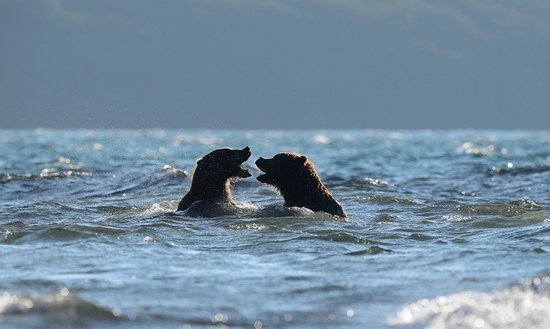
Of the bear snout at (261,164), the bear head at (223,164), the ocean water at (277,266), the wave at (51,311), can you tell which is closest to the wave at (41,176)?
the ocean water at (277,266)

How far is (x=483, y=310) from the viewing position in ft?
23.9

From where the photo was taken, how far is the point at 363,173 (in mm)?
27391

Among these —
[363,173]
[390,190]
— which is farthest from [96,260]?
[363,173]

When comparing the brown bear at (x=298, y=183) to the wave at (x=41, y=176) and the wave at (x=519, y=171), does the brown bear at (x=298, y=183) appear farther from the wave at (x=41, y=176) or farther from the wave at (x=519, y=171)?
the wave at (x=519, y=171)

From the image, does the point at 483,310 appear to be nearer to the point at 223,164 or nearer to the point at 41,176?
the point at 223,164

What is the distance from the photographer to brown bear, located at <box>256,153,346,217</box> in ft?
45.4

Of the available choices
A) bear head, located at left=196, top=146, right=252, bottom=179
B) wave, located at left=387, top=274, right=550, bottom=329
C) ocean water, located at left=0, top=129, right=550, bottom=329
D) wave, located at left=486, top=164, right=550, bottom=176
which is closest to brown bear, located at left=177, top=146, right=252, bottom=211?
bear head, located at left=196, top=146, right=252, bottom=179

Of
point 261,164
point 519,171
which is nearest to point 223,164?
point 261,164

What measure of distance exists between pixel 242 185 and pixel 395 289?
12684 mm

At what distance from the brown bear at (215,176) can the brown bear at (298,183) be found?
313mm

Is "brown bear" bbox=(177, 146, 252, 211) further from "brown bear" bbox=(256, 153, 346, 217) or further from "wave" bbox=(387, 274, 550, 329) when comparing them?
"wave" bbox=(387, 274, 550, 329)

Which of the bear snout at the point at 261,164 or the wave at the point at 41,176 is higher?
the bear snout at the point at 261,164

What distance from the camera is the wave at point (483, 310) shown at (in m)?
6.95

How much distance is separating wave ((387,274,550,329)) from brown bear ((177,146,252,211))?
660 centimetres
